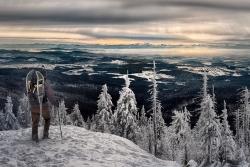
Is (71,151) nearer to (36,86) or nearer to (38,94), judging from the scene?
(38,94)

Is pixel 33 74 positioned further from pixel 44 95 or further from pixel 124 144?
pixel 124 144

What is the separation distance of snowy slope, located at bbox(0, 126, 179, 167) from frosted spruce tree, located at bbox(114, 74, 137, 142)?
27.3 metres

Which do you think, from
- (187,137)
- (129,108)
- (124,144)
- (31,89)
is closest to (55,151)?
(31,89)

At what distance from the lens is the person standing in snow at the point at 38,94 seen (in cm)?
1967

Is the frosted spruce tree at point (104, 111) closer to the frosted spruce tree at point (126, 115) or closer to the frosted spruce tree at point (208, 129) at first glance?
the frosted spruce tree at point (126, 115)

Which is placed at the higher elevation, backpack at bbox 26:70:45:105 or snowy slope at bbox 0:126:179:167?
backpack at bbox 26:70:45:105

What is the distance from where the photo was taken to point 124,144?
22.8 metres

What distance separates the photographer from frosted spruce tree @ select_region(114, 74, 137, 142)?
167ft

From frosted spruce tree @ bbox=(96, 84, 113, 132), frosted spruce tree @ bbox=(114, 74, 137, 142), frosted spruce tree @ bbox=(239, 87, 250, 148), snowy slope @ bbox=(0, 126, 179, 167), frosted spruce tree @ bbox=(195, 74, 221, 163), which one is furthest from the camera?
frosted spruce tree @ bbox=(239, 87, 250, 148)

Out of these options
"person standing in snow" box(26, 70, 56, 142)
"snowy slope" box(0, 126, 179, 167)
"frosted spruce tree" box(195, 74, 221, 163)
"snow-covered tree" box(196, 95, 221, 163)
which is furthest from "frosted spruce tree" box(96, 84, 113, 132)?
"person standing in snow" box(26, 70, 56, 142)

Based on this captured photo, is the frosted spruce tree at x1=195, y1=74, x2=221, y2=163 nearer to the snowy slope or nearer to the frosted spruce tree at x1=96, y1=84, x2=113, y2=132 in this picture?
the frosted spruce tree at x1=96, y1=84, x2=113, y2=132

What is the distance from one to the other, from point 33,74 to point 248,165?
10.3 meters

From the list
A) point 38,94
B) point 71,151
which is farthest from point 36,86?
point 71,151

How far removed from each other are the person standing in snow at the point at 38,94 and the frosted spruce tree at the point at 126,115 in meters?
30.5
